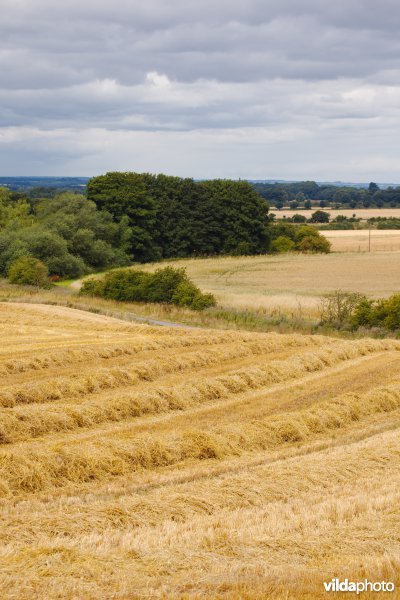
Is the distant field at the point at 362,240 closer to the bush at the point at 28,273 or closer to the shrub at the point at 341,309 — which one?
the bush at the point at 28,273

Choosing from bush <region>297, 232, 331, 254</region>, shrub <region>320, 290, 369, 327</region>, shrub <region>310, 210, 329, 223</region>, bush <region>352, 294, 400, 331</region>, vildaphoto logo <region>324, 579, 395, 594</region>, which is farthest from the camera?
shrub <region>310, 210, 329, 223</region>

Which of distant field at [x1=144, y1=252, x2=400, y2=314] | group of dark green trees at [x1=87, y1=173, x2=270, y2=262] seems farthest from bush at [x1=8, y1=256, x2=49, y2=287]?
group of dark green trees at [x1=87, y1=173, x2=270, y2=262]

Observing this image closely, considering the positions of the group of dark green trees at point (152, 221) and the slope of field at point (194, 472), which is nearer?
the slope of field at point (194, 472)

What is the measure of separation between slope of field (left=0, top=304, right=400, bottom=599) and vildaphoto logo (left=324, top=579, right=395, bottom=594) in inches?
6.1

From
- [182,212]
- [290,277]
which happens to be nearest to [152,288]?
[290,277]

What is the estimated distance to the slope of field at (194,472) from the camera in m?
7.66

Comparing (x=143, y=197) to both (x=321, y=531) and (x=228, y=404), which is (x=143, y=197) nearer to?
(x=228, y=404)

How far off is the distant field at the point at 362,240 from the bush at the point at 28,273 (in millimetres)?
48336

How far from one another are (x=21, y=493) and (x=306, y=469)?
427 cm

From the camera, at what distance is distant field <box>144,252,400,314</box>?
171 ft

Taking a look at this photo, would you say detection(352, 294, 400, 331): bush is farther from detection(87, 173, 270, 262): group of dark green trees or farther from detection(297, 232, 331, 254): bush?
detection(297, 232, 331, 254): bush

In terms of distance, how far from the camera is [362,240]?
4181 inches

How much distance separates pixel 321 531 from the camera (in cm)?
927

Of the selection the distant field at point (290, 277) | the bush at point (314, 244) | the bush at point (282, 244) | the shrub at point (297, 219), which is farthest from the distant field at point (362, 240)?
the shrub at point (297, 219)
